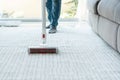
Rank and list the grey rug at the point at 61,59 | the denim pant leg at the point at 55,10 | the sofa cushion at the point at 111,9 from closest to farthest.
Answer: the grey rug at the point at 61,59 < the sofa cushion at the point at 111,9 < the denim pant leg at the point at 55,10

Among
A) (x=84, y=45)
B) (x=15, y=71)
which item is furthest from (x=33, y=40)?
(x=15, y=71)

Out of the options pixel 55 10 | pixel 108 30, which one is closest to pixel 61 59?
pixel 108 30

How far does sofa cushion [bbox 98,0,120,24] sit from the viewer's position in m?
2.05

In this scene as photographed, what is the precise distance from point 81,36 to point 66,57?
0.90m

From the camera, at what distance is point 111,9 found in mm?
2186

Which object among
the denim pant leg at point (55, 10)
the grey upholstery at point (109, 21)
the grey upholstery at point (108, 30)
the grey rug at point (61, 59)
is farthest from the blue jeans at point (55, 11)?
the grey upholstery at point (108, 30)

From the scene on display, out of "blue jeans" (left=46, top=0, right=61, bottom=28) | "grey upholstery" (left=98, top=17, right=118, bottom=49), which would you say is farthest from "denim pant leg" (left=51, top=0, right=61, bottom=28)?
"grey upholstery" (left=98, top=17, right=118, bottom=49)

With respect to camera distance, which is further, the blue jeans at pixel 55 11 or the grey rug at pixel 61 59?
the blue jeans at pixel 55 11

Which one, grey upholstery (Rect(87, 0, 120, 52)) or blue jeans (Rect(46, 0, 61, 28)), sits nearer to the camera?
grey upholstery (Rect(87, 0, 120, 52))

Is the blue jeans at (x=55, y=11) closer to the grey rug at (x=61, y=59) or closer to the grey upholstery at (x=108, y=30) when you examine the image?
the grey rug at (x=61, y=59)

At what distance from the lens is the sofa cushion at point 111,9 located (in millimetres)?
2055

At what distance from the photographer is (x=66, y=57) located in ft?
7.21

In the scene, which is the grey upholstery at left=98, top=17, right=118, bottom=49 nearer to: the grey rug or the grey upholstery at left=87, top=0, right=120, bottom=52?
the grey upholstery at left=87, top=0, right=120, bottom=52

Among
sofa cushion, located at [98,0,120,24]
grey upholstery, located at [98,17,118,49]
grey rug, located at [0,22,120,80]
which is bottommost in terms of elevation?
grey rug, located at [0,22,120,80]
